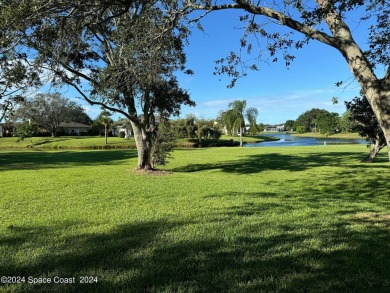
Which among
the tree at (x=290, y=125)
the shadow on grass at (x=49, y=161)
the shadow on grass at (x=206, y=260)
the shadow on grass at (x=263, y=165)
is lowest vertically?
the shadow on grass at (x=263, y=165)

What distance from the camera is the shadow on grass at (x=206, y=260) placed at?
3.50 metres

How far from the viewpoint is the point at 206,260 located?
417cm

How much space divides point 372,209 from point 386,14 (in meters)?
4.18

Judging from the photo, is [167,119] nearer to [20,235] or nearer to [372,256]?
[20,235]

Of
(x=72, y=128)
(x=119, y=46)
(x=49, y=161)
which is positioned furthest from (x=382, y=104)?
(x=72, y=128)

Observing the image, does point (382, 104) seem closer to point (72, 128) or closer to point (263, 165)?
point (263, 165)

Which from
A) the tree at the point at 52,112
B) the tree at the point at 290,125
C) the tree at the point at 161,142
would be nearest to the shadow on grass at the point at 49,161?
the tree at the point at 161,142

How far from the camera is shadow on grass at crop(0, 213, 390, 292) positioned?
350 cm

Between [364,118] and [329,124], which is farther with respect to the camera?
[329,124]

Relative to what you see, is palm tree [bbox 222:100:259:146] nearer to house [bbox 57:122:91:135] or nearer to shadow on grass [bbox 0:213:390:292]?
shadow on grass [bbox 0:213:390:292]

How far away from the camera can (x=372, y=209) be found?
7.48 m

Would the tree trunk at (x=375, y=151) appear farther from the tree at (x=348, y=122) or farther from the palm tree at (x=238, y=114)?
the palm tree at (x=238, y=114)

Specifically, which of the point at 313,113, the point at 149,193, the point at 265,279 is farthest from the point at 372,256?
the point at 313,113

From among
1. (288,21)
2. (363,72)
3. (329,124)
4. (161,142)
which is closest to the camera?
(363,72)
